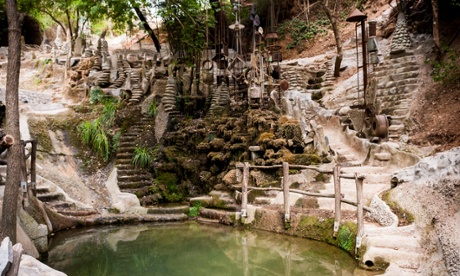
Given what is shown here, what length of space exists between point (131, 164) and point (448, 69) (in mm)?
9728

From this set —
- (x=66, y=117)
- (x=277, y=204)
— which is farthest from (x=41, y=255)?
(x=66, y=117)

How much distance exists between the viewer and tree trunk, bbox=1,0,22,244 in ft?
16.5

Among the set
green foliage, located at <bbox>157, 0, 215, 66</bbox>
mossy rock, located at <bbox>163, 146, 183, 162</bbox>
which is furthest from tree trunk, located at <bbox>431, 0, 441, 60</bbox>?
mossy rock, located at <bbox>163, 146, 183, 162</bbox>

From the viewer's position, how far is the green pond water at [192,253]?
5871mm

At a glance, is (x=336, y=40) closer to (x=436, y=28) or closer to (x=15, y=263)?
(x=436, y=28)

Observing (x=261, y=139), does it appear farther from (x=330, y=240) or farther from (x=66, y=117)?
(x=66, y=117)

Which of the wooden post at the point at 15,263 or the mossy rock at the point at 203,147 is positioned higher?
the mossy rock at the point at 203,147

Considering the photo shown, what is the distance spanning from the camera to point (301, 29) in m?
22.5

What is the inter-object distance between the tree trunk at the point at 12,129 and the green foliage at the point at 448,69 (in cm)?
956

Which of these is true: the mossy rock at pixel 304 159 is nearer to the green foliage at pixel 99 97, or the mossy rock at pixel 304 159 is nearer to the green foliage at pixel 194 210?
the green foliage at pixel 194 210

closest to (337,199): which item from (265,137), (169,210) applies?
(265,137)

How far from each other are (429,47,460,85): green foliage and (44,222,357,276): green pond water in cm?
630

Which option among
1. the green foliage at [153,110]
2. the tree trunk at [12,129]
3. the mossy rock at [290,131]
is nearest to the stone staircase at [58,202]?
the tree trunk at [12,129]

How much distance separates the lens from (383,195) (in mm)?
6633
